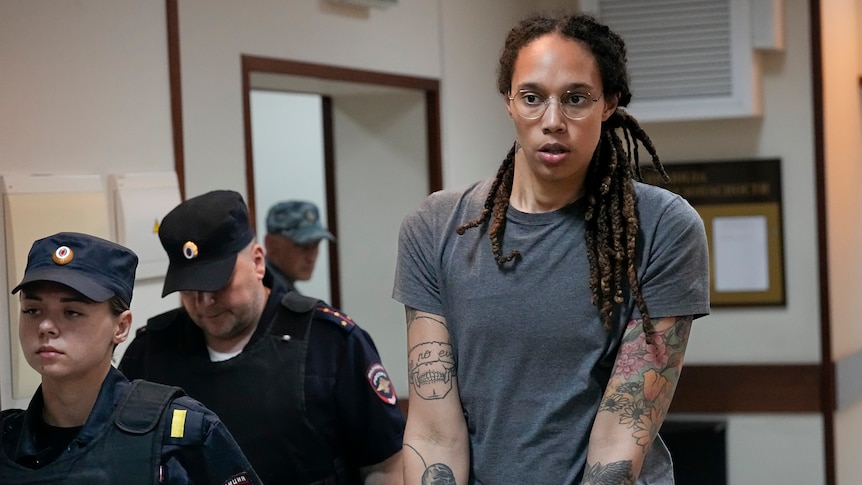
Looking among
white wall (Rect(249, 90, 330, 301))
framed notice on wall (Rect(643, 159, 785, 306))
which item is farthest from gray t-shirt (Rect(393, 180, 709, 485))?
white wall (Rect(249, 90, 330, 301))

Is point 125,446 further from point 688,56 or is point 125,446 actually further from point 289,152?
point 289,152

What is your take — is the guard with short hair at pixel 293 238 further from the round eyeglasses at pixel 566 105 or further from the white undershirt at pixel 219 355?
the round eyeglasses at pixel 566 105

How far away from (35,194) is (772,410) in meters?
3.12

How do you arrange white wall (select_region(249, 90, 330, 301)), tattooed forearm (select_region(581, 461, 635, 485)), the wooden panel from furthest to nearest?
white wall (select_region(249, 90, 330, 301))
the wooden panel
tattooed forearm (select_region(581, 461, 635, 485))

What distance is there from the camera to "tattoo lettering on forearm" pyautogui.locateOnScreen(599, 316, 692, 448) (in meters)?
1.77

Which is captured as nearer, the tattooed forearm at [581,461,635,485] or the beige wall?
the tattooed forearm at [581,461,635,485]

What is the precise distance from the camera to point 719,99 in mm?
4688

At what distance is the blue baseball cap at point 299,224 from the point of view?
4504 millimetres

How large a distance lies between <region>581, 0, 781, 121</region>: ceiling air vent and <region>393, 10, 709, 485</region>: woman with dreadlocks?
288 cm

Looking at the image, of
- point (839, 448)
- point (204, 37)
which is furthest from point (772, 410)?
Result: point (204, 37)

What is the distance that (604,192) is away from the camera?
1849 mm

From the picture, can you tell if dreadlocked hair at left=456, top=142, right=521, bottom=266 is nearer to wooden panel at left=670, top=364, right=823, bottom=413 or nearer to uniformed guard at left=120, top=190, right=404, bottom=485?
uniformed guard at left=120, top=190, right=404, bottom=485

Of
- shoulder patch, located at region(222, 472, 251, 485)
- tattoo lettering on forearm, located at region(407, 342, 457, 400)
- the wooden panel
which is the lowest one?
the wooden panel

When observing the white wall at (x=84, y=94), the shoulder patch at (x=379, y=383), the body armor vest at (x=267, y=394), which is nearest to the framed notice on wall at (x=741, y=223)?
the white wall at (x=84, y=94)
